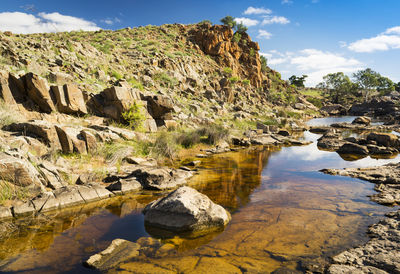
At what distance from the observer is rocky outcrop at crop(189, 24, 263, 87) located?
5081 cm

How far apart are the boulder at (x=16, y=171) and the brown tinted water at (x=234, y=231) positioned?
1.06 m

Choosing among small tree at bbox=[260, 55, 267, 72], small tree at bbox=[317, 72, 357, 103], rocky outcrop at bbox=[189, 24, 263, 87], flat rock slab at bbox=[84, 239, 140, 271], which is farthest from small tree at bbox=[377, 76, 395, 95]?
flat rock slab at bbox=[84, 239, 140, 271]

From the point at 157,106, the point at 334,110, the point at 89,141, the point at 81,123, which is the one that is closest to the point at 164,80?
the point at 157,106

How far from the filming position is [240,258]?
415 centimetres

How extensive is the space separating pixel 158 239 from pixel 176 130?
11039 mm

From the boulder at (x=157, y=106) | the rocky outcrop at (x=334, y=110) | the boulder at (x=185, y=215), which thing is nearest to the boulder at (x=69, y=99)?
the boulder at (x=157, y=106)

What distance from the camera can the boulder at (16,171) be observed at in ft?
18.6

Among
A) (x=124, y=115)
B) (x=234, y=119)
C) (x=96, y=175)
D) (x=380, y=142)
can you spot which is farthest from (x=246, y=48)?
(x=96, y=175)

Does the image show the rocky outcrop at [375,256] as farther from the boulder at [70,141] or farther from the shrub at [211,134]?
the shrub at [211,134]

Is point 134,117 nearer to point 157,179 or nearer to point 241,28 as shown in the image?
point 157,179

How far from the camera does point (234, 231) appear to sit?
5.14 m

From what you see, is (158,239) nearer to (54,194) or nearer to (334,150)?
(54,194)

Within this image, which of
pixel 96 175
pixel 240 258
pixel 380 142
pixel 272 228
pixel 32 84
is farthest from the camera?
pixel 380 142

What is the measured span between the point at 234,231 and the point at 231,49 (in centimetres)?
5488
